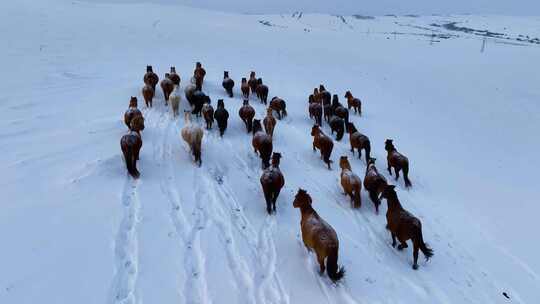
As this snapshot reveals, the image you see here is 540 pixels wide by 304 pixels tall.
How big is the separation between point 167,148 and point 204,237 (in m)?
3.80

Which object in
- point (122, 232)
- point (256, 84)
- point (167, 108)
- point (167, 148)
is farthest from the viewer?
point (256, 84)

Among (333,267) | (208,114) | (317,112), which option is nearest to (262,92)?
(317,112)

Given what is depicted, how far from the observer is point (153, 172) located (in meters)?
8.20

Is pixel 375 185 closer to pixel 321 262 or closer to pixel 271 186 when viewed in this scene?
pixel 271 186

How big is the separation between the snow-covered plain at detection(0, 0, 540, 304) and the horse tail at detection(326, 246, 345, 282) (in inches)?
5.4

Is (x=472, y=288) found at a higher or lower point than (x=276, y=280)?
lower

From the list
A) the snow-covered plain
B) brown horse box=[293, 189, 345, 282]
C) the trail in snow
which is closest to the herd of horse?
brown horse box=[293, 189, 345, 282]

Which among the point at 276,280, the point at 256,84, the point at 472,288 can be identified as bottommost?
the point at 472,288

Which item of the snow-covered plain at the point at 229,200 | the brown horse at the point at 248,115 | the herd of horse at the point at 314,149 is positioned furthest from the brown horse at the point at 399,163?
the brown horse at the point at 248,115

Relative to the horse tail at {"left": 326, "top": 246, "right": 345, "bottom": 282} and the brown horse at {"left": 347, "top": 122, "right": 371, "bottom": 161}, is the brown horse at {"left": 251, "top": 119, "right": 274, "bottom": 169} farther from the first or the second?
the horse tail at {"left": 326, "top": 246, "right": 345, "bottom": 282}

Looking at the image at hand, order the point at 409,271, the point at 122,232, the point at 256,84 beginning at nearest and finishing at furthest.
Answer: the point at 122,232, the point at 409,271, the point at 256,84

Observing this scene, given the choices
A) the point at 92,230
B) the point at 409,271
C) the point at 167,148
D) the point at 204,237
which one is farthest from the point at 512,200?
the point at 92,230

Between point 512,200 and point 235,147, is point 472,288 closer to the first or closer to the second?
point 512,200

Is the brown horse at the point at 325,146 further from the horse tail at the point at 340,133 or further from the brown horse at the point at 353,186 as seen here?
the horse tail at the point at 340,133
